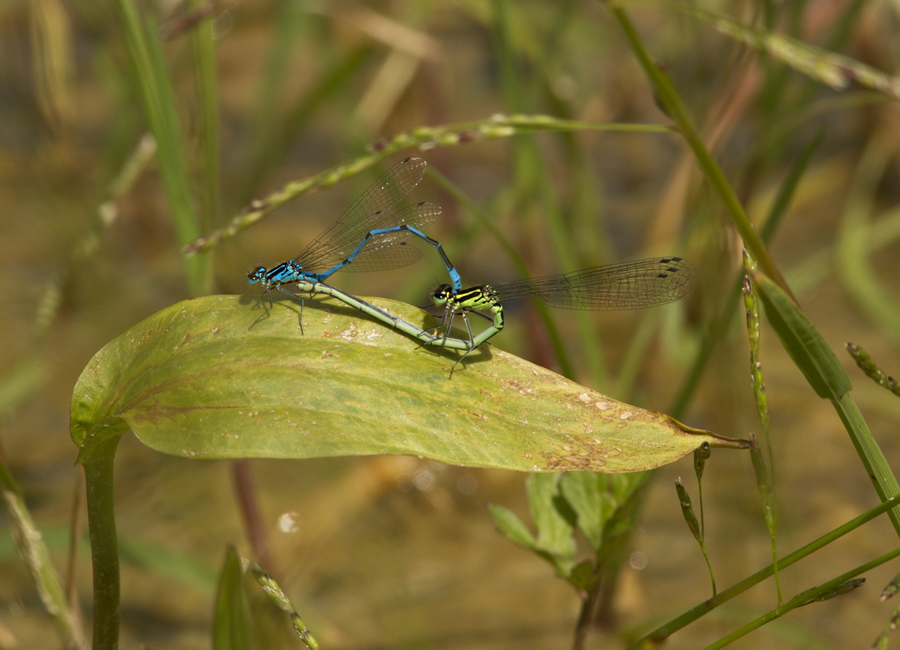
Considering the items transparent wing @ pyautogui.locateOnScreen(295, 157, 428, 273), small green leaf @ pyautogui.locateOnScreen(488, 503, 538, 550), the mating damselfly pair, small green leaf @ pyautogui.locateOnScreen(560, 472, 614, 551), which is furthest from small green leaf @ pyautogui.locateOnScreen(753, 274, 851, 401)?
transparent wing @ pyautogui.locateOnScreen(295, 157, 428, 273)

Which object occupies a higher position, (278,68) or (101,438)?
(278,68)

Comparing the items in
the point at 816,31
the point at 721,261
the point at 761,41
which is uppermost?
the point at 816,31

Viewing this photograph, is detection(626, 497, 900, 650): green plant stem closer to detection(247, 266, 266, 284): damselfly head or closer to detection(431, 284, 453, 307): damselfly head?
detection(431, 284, 453, 307): damselfly head

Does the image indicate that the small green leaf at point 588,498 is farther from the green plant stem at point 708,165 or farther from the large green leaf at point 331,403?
the green plant stem at point 708,165

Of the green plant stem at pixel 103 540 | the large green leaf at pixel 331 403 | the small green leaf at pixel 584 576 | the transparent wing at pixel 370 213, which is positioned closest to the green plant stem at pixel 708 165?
the large green leaf at pixel 331 403

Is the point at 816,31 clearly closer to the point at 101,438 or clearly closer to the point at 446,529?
the point at 446,529

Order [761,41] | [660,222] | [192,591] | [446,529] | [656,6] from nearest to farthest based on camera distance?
[761,41] < [656,6] < [192,591] < [446,529] < [660,222]

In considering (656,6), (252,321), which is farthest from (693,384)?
(252,321)
